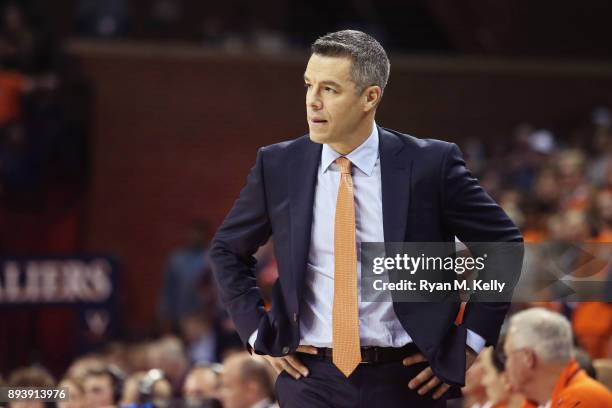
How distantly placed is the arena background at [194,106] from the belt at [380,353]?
7159 millimetres

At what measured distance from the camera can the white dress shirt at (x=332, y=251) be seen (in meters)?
3.51

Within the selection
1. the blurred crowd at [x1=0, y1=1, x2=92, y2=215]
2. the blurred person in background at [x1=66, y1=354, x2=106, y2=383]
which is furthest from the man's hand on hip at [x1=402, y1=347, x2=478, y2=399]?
the blurred crowd at [x1=0, y1=1, x2=92, y2=215]

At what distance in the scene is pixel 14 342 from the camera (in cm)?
1134

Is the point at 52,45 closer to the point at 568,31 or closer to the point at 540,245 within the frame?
the point at 568,31

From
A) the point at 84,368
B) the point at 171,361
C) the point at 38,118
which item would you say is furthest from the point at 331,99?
the point at 38,118

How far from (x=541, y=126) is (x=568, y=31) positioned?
137cm

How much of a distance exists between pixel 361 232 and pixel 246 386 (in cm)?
226

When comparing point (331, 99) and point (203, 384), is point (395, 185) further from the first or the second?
point (203, 384)

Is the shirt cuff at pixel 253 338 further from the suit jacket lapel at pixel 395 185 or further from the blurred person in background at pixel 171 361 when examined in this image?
the blurred person in background at pixel 171 361

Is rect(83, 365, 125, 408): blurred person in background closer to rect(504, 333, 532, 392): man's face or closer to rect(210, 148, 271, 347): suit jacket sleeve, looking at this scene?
rect(504, 333, 532, 392): man's face

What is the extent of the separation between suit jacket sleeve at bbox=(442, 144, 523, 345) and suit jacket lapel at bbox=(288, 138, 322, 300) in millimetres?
383

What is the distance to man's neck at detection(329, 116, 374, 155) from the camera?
3.57 m

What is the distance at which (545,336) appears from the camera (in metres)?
4.59

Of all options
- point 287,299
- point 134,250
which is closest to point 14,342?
point 134,250
